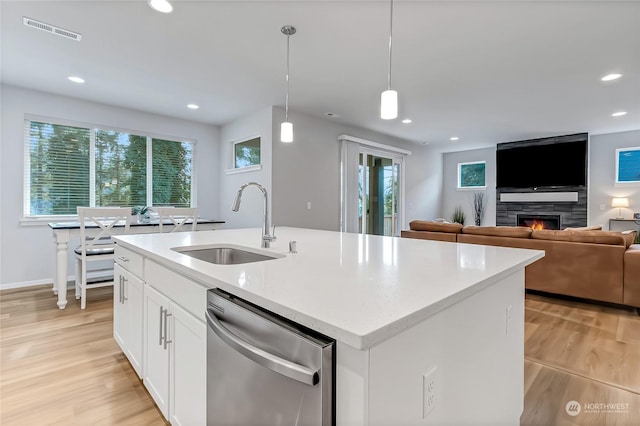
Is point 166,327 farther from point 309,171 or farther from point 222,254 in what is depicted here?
point 309,171

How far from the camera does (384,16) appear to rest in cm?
234

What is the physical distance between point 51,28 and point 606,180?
864 cm

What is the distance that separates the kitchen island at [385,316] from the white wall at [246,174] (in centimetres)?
281

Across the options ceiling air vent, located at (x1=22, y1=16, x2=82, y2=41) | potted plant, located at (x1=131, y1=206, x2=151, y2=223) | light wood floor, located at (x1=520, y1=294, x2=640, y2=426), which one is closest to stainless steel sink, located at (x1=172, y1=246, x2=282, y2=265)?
light wood floor, located at (x1=520, y1=294, x2=640, y2=426)

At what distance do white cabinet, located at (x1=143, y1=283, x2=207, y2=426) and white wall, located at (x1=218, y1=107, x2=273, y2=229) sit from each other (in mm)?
2932

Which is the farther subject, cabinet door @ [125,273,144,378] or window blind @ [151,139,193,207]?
window blind @ [151,139,193,207]

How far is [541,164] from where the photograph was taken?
6594mm

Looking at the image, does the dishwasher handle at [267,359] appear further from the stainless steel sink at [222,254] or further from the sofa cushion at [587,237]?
the sofa cushion at [587,237]

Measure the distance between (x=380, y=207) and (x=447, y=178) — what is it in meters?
2.98

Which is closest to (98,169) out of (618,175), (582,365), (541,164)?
(582,365)

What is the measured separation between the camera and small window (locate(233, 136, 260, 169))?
16.2 ft

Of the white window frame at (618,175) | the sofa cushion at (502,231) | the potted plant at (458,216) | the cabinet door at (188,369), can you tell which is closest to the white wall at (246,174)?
the sofa cushion at (502,231)

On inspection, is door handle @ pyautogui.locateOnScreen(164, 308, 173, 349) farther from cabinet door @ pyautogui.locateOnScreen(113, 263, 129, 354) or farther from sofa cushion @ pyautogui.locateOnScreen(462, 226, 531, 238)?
sofa cushion @ pyautogui.locateOnScreen(462, 226, 531, 238)

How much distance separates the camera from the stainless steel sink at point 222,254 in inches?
69.9
